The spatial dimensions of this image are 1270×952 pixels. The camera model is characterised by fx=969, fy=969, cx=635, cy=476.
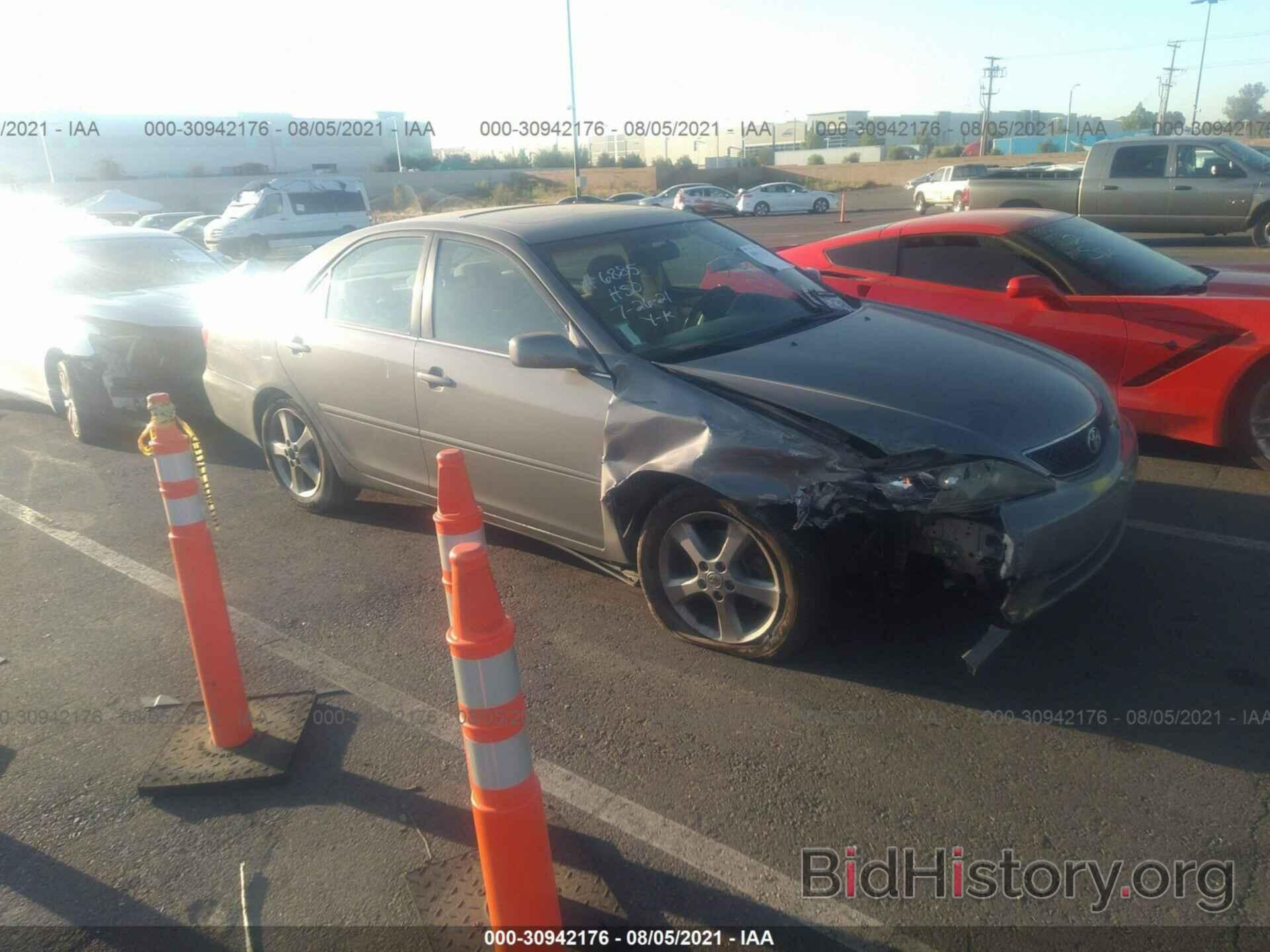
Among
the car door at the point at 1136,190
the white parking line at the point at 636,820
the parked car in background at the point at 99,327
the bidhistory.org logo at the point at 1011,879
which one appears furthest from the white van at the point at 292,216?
the bidhistory.org logo at the point at 1011,879

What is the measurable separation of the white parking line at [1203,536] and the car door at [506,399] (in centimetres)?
272

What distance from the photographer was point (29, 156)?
55688mm

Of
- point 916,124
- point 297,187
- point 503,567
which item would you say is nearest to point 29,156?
point 297,187

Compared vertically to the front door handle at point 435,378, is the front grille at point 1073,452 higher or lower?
lower

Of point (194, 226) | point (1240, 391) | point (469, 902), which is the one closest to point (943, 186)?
point (194, 226)

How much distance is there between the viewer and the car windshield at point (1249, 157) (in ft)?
48.9

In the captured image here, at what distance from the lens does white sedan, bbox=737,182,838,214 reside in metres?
37.8

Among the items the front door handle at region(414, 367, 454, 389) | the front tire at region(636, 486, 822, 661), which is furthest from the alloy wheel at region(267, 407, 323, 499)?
the front tire at region(636, 486, 822, 661)

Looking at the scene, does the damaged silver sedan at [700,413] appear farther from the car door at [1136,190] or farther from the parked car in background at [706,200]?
the parked car in background at [706,200]

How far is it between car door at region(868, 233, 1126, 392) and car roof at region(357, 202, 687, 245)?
161cm

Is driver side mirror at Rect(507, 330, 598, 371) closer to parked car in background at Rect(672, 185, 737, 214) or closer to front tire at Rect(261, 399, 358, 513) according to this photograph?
front tire at Rect(261, 399, 358, 513)

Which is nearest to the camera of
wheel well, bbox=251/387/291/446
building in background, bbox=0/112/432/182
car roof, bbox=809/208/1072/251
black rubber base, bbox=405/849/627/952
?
black rubber base, bbox=405/849/627/952

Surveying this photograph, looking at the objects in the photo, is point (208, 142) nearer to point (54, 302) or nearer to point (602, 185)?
point (602, 185)

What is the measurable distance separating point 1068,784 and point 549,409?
227 cm
